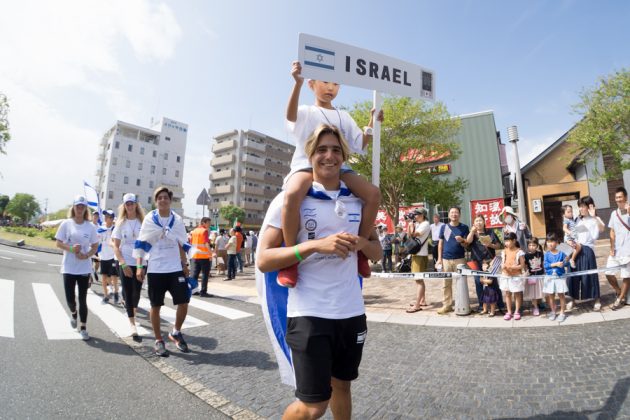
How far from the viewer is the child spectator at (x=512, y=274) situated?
5797 mm

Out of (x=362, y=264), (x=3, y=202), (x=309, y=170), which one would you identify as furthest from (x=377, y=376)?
(x=3, y=202)

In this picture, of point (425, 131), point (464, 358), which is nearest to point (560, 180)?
point (425, 131)

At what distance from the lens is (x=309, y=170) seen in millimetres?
1863

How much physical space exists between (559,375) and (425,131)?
601 inches

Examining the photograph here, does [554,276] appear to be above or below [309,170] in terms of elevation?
below

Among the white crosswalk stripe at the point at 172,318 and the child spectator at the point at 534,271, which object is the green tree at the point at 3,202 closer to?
the white crosswalk stripe at the point at 172,318

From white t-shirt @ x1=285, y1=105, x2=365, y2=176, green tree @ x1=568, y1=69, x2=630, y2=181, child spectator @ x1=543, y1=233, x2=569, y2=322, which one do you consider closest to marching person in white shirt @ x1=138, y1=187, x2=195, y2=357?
white t-shirt @ x1=285, y1=105, x2=365, y2=176

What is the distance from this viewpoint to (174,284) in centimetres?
434

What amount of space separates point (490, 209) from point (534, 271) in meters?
24.2

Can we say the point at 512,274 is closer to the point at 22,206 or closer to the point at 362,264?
the point at 362,264

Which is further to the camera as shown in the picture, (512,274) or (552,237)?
(552,237)

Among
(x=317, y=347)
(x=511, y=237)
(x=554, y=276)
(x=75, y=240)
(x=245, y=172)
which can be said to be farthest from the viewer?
(x=245, y=172)

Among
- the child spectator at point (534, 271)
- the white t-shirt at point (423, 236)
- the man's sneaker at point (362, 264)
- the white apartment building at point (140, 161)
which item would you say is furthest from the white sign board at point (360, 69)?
the white apartment building at point (140, 161)

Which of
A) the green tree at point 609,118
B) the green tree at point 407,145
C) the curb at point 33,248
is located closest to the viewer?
the green tree at point 609,118
